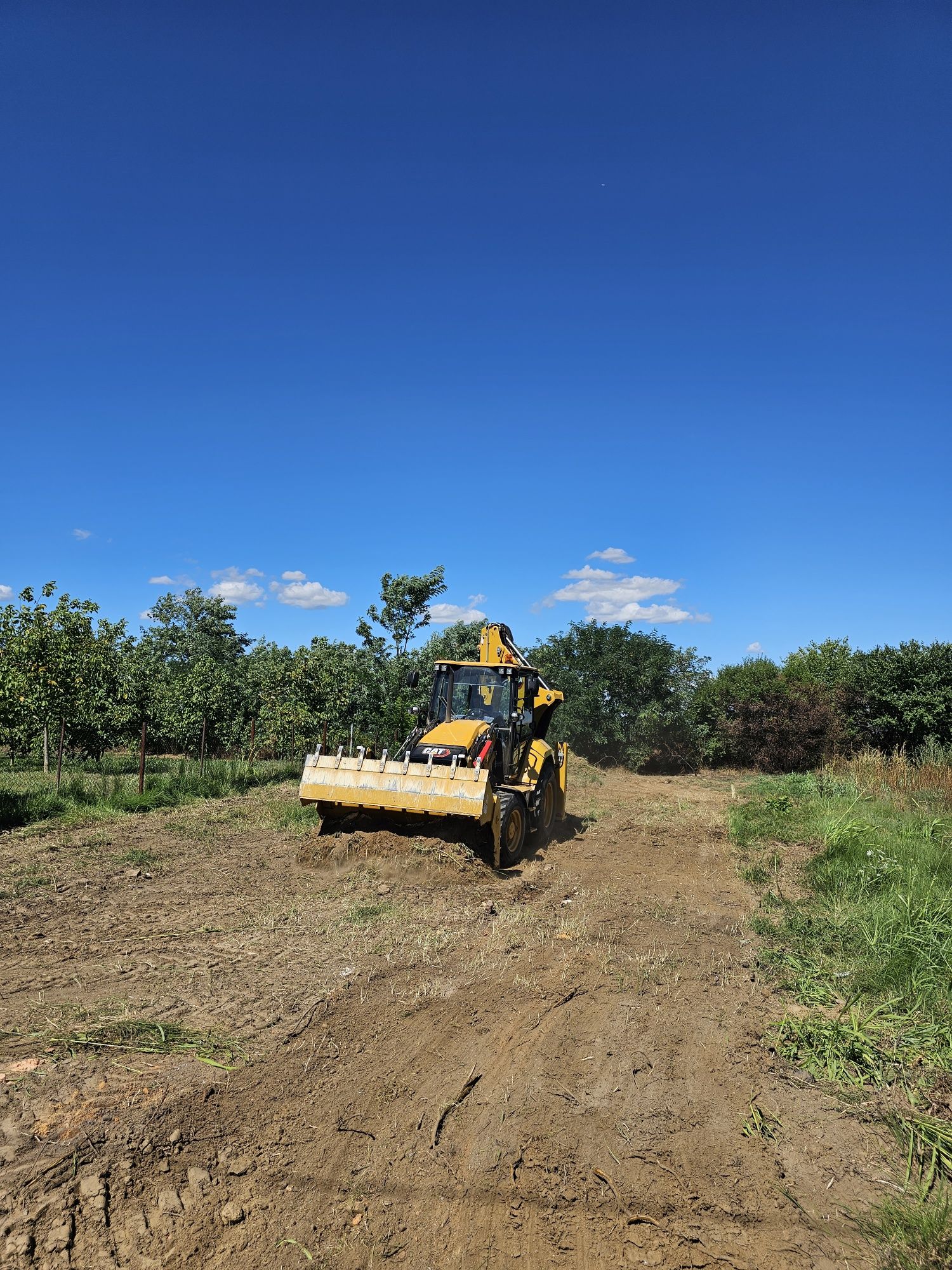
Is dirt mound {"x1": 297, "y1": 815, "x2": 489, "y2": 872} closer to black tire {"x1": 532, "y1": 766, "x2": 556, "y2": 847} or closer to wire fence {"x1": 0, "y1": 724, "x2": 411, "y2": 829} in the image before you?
wire fence {"x1": 0, "y1": 724, "x2": 411, "y2": 829}

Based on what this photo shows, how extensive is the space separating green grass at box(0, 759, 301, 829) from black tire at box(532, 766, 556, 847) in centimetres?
713

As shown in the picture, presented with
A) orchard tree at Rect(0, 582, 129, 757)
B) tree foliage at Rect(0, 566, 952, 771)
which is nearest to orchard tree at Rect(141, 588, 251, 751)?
tree foliage at Rect(0, 566, 952, 771)

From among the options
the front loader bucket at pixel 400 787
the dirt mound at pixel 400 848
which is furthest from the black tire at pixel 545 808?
the front loader bucket at pixel 400 787

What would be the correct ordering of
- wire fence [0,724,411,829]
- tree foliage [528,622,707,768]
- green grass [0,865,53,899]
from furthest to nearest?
tree foliage [528,622,707,768]
wire fence [0,724,411,829]
green grass [0,865,53,899]

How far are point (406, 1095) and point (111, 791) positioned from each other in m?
12.0

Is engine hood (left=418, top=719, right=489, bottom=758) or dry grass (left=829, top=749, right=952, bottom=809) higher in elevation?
engine hood (left=418, top=719, right=489, bottom=758)

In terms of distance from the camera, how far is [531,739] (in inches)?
500

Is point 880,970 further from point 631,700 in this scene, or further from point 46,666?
point 631,700

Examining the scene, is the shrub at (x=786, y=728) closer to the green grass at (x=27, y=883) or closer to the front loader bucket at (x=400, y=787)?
the front loader bucket at (x=400, y=787)

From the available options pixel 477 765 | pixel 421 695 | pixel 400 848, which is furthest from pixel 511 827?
pixel 421 695

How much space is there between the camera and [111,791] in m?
14.5

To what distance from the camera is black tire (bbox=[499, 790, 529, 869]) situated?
404 inches

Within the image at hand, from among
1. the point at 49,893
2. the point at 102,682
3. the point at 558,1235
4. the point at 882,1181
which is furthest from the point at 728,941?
the point at 102,682

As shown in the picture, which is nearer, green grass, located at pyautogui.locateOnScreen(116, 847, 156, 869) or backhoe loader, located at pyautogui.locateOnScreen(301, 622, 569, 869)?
backhoe loader, located at pyautogui.locateOnScreen(301, 622, 569, 869)
